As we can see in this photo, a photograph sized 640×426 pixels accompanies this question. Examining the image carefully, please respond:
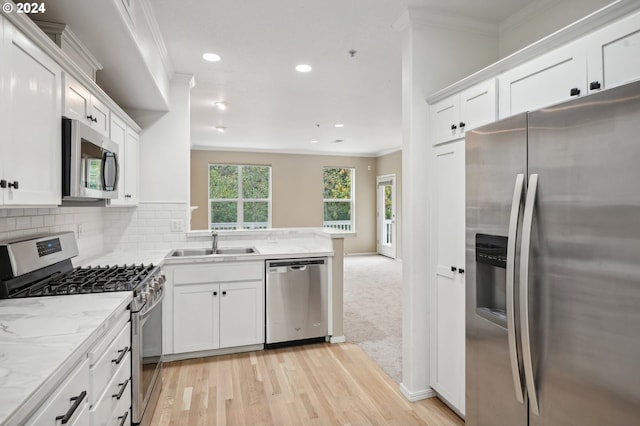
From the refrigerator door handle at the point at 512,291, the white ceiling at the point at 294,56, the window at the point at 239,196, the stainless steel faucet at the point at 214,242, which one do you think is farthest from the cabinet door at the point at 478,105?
the window at the point at 239,196

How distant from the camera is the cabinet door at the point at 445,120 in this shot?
85.6 inches

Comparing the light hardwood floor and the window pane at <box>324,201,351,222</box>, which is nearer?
the light hardwood floor

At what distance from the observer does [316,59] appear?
326cm

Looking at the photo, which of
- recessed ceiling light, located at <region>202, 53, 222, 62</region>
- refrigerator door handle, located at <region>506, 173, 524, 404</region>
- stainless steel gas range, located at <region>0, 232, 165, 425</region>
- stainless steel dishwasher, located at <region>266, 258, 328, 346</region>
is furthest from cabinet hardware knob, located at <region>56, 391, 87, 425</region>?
recessed ceiling light, located at <region>202, 53, 222, 62</region>

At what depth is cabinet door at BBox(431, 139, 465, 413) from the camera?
213 centimetres

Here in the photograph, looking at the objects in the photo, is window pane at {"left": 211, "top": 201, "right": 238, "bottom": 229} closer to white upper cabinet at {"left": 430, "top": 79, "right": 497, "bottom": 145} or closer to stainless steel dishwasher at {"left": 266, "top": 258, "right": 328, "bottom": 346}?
stainless steel dishwasher at {"left": 266, "top": 258, "right": 328, "bottom": 346}

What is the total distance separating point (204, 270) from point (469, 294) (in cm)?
219

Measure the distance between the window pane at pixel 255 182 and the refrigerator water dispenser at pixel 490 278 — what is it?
23.4ft

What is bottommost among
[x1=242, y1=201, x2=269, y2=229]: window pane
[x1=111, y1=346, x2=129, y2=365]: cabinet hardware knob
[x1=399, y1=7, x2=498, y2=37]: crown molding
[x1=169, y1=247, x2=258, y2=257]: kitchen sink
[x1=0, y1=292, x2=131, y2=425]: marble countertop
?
[x1=111, y1=346, x2=129, y2=365]: cabinet hardware knob

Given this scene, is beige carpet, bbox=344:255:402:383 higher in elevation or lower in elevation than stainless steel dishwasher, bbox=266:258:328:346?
lower

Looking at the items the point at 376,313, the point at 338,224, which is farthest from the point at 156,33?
the point at 338,224

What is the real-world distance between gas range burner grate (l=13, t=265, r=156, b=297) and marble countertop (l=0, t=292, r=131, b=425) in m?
0.07

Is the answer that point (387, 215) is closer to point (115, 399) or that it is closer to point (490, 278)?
point (490, 278)

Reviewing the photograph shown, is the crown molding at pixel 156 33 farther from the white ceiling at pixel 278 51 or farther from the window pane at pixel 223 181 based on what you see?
the window pane at pixel 223 181
